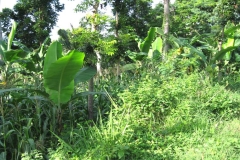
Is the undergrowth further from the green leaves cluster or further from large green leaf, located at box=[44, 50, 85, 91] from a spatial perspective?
large green leaf, located at box=[44, 50, 85, 91]

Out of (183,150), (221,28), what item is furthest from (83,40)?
(221,28)

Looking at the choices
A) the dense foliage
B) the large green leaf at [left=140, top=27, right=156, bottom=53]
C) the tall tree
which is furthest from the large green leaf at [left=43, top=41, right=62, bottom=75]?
the tall tree

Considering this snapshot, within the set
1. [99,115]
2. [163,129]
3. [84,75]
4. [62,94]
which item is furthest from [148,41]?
[62,94]

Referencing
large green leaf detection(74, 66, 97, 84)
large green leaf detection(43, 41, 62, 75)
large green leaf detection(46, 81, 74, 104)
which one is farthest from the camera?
large green leaf detection(74, 66, 97, 84)

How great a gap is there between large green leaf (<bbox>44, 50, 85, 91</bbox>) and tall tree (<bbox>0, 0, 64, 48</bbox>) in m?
12.6

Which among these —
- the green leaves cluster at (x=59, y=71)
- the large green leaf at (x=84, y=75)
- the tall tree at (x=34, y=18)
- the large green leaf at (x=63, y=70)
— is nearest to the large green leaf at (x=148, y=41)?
the large green leaf at (x=84, y=75)

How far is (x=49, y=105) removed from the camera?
14.5 ft

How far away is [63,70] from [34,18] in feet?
46.3

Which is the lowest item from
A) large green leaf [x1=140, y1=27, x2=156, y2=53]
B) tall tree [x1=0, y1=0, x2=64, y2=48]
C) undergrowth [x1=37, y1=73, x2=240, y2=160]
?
undergrowth [x1=37, y1=73, x2=240, y2=160]

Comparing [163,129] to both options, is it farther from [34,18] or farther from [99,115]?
[34,18]

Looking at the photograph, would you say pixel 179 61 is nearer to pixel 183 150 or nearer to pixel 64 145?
pixel 183 150

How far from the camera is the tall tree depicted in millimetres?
15859

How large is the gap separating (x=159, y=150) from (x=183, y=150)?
35 centimetres

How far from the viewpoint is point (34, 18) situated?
16.5 m
